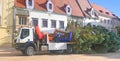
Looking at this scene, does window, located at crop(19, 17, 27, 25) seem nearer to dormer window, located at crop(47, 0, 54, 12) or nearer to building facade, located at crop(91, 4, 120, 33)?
dormer window, located at crop(47, 0, 54, 12)

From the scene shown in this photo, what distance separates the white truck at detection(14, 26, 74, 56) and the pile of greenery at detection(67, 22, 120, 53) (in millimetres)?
739

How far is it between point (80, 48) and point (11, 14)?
1497cm

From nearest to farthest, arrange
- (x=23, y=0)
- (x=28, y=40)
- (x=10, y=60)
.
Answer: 1. (x=10, y=60)
2. (x=28, y=40)
3. (x=23, y=0)

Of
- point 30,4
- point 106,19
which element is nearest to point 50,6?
point 30,4

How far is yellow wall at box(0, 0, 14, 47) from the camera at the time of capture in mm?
37250

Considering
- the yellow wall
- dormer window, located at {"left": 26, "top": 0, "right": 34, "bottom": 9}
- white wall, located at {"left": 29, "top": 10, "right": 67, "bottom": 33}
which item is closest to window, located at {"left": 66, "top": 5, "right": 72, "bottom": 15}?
white wall, located at {"left": 29, "top": 10, "right": 67, "bottom": 33}

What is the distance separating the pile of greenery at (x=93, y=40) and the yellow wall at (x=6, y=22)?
12580 millimetres

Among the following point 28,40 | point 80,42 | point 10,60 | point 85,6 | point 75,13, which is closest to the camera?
point 10,60

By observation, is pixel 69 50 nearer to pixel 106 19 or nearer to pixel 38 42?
pixel 38 42

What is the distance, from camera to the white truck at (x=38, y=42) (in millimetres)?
23812

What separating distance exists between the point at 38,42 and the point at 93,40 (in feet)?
17.8

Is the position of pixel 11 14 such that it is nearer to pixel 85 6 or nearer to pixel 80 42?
pixel 80 42

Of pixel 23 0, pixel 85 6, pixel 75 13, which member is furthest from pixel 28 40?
pixel 85 6

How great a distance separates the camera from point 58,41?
85.6ft
